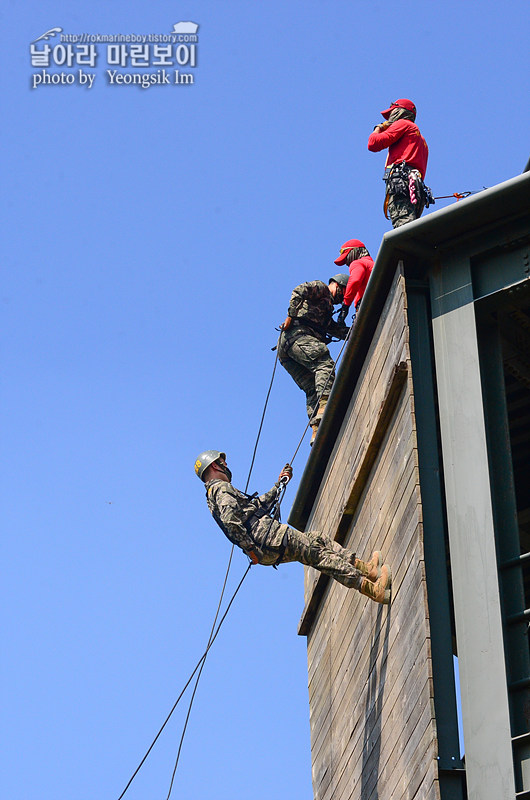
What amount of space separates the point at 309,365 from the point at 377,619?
5950 millimetres

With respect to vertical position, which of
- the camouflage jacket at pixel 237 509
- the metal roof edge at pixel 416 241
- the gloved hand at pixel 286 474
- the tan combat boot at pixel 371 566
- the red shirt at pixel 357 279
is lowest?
the tan combat boot at pixel 371 566

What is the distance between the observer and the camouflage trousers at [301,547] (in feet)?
38.7

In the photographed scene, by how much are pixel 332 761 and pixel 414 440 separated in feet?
13.0

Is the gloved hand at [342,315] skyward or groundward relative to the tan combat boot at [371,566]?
skyward

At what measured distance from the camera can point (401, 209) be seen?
580 inches

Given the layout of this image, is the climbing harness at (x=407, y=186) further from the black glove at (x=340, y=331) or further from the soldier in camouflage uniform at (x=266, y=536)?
the soldier in camouflage uniform at (x=266, y=536)

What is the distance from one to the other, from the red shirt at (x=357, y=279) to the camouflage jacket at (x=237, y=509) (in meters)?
3.97

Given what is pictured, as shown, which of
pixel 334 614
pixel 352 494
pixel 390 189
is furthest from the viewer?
pixel 390 189

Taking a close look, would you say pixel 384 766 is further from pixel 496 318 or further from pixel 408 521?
pixel 496 318

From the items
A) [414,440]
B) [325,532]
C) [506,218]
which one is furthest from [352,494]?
[506,218]

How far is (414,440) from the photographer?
1044 cm

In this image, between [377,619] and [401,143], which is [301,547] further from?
[401,143]

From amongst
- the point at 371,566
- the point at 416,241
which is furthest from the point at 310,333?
the point at 416,241

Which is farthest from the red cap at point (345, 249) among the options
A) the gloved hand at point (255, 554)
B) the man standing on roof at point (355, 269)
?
the gloved hand at point (255, 554)
